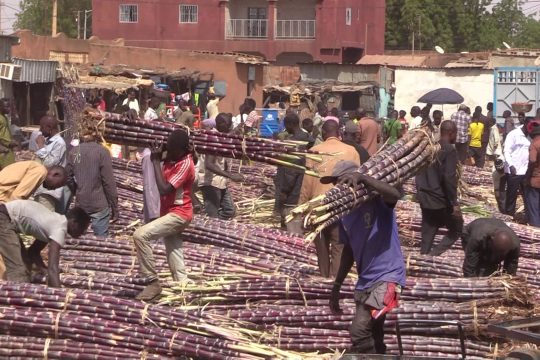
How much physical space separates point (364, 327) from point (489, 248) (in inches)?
71.2

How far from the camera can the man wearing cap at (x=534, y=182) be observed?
42.6 feet

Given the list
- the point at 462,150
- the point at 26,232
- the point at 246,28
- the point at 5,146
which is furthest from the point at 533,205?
the point at 246,28

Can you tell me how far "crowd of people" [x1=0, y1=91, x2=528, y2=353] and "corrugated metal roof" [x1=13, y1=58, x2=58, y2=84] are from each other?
15670 millimetres

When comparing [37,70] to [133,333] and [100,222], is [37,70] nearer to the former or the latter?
[100,222]

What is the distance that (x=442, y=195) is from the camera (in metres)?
11.3

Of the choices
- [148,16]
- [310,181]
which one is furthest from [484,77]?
[310,181]

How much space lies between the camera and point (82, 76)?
32.7 metres

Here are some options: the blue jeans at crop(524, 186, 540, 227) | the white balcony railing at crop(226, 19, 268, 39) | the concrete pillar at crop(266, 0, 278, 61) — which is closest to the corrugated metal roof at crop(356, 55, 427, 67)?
the concrete pillar at crop(266, 0, 278, 61)

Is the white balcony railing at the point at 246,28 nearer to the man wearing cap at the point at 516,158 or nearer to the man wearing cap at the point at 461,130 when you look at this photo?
the man wearing cap at the point at 461,130

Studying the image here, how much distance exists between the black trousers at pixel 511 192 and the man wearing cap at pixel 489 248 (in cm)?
727

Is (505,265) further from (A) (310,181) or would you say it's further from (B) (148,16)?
(B) (148,16)

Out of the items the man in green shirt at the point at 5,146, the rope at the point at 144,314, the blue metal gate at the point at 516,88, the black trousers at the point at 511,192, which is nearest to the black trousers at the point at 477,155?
the black trousers at the point at 511,192

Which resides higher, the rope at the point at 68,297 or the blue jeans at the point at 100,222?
the blue jeans at the point at 100,222

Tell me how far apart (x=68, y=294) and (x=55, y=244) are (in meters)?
0.44
